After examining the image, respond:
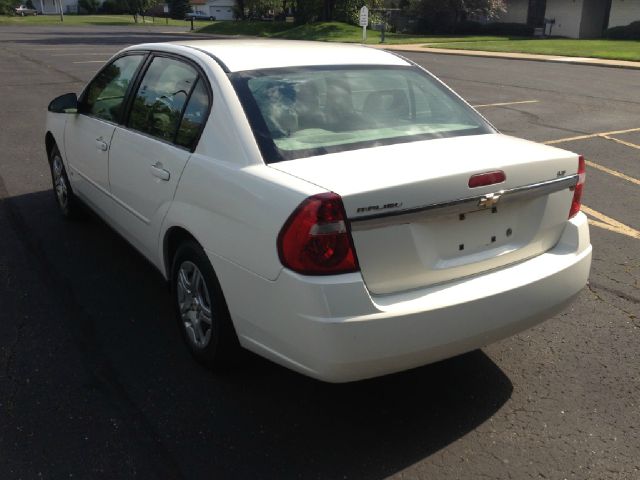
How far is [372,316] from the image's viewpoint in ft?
8.29

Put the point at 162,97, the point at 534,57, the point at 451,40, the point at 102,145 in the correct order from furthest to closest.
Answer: the point at 451,40, the point at 534,57, the point at 102,145, the point at 162,97

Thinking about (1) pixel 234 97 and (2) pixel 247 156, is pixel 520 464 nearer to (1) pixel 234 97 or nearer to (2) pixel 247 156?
(2) pixel 247 156

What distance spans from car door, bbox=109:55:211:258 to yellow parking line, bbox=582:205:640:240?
12.7 ft

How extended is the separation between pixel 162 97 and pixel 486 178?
2046mm

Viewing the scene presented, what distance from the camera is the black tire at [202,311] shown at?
309 cm

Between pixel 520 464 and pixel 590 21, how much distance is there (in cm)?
4687

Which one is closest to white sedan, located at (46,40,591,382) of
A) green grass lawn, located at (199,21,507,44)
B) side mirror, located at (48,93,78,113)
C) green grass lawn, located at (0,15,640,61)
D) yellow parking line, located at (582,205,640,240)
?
side mirror, located at (48,93,78,113)

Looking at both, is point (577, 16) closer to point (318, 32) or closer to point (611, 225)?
point (318, 32)

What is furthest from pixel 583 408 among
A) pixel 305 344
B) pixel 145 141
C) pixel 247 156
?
pixel 145 141

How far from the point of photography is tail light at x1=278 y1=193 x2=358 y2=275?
8.21 feet

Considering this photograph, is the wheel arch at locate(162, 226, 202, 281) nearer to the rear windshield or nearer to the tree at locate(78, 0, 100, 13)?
the rear windshield

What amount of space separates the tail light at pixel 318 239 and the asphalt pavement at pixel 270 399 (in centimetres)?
86

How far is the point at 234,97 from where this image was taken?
3.16 metres

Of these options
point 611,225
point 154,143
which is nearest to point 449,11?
point 611,225
